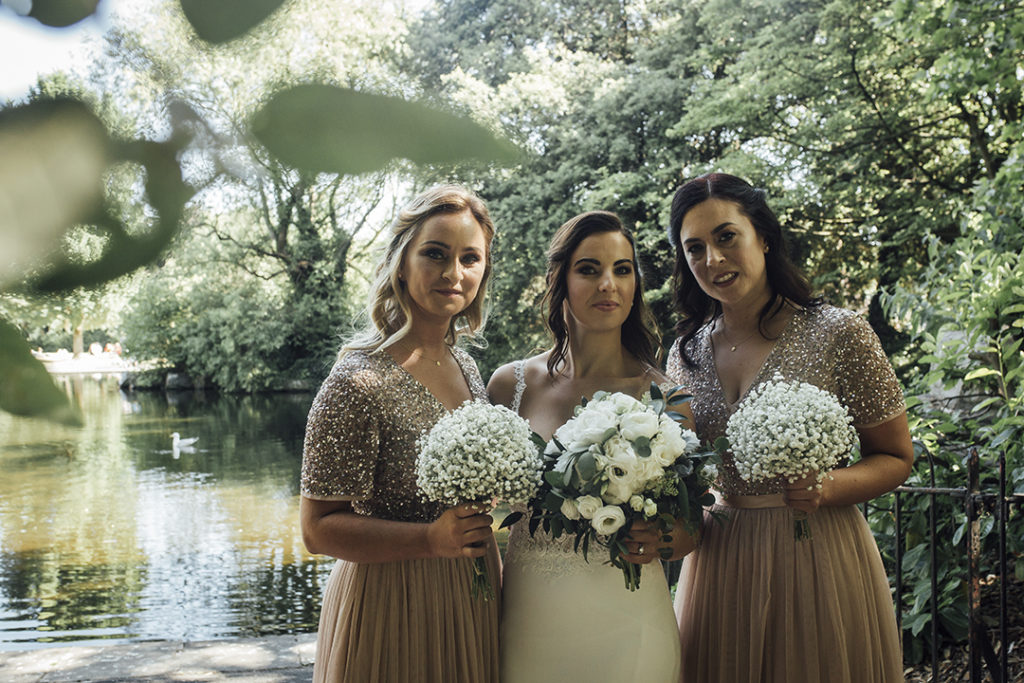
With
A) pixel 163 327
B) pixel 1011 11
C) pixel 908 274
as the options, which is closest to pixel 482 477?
pixel 163 327

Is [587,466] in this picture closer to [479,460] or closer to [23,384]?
[479,460]

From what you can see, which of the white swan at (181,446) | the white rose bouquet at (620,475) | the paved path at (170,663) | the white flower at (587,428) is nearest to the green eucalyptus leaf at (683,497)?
the white rose bouquet at (620,475)

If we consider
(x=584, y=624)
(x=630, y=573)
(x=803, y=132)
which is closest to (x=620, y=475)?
(x=630, y=573)

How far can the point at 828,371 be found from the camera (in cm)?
223

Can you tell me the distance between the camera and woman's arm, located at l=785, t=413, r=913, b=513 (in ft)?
6.48

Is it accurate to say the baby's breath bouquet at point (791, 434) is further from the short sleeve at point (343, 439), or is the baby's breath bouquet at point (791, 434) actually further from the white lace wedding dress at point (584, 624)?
the short sleeve at point (343, 439)

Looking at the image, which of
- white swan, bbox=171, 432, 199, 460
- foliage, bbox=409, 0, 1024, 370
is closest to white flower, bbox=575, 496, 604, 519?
foliage, bbox=409, 0, 1024, 370

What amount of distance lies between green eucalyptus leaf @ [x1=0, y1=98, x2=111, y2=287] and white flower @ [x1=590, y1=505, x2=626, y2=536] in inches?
62.5

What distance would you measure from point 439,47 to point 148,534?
14.9m

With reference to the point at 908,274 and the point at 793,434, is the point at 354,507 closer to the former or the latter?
the point at 793,434

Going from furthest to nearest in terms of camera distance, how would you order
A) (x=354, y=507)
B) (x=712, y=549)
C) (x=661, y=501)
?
1. (x=712, y=549)
2. (x=354, y=507)
3. (x=661, y=501)

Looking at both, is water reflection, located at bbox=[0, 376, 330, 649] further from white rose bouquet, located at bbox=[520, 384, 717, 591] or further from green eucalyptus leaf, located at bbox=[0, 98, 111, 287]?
green eucalyptus leaf, located at bbox=[0, 98, 111, 287]

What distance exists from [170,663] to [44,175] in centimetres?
441

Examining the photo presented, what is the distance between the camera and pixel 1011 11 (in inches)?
173
